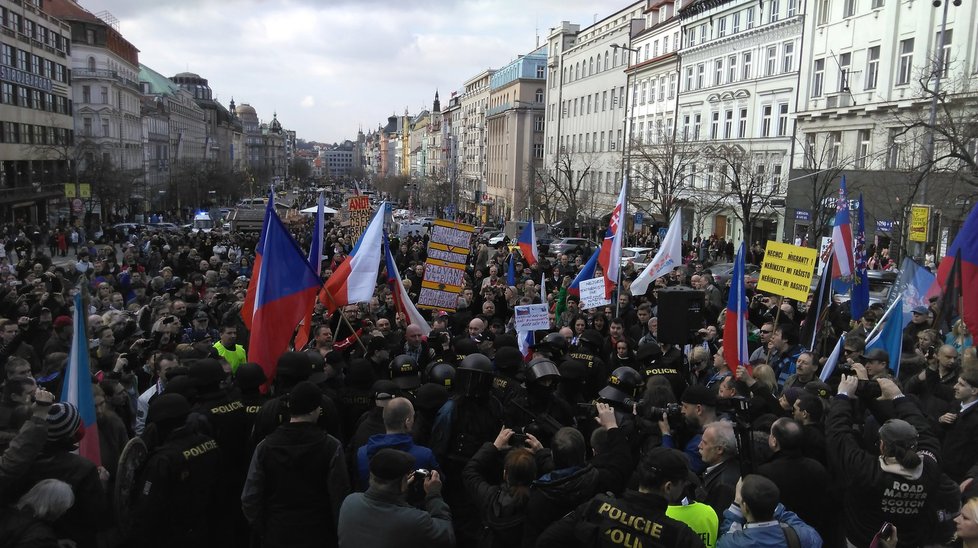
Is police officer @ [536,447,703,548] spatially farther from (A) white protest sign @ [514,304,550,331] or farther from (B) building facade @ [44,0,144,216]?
(B) building facade @ [44,0,144,216]

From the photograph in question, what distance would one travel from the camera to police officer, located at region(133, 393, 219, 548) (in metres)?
4.76

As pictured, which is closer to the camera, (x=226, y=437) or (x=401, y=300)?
(x=226, y=437)

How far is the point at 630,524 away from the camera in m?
3.60

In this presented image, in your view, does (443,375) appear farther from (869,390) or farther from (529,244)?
(529,244)

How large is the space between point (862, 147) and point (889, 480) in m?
31.9

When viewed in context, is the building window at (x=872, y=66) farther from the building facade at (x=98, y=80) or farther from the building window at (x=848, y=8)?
the building facade at (x=98, y=80)

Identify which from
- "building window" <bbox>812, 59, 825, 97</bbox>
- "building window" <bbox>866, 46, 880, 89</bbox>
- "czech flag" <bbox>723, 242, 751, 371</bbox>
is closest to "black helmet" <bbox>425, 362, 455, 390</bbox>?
"czech flag" <bbox>723, 242, 751, 371</bbox>

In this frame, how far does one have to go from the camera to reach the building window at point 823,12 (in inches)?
1375

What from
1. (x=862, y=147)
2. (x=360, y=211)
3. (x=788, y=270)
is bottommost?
(x=788, y=270)

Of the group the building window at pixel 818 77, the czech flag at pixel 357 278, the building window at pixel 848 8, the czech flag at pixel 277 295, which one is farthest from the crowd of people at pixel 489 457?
the building window at pixel 818 77

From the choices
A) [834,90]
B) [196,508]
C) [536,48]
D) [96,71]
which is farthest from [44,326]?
[536,48]

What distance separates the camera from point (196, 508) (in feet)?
16.5

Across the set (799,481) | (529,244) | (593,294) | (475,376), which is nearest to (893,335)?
(799,481)

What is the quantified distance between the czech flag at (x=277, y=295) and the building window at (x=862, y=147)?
30454mm
